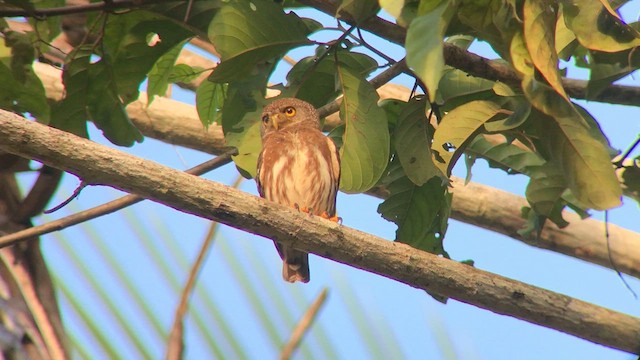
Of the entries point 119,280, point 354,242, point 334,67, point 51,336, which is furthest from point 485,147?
point 51,336

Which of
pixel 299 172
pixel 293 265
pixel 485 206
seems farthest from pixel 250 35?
pixel 485 206

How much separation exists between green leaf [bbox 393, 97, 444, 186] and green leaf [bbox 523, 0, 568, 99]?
3.27ft

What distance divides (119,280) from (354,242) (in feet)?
→ 4.73

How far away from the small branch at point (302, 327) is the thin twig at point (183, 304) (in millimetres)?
395

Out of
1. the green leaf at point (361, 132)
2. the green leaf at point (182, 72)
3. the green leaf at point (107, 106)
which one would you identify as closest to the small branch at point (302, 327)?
the green leaf at point (361, 132)

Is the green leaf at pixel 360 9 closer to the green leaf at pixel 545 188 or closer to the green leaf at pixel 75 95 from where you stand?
the green leaf at pixel 545 188

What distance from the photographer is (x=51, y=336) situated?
448cm

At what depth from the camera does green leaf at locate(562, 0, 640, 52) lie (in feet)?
10.6

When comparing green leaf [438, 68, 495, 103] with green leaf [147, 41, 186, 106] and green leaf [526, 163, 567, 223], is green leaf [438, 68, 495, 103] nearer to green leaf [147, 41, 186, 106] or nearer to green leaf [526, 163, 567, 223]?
green leaf [526, 163, 567, 223]

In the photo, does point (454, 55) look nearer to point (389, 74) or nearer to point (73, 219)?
point (389, 74)

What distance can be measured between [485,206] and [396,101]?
250 centimetres

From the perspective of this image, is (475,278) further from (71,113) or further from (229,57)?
(71,113)

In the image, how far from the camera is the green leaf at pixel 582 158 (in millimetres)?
3248

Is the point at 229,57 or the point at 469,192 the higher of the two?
the point at 469,192
